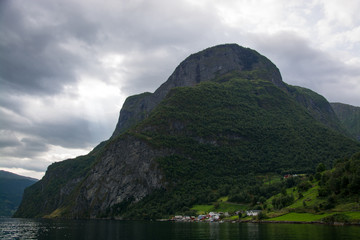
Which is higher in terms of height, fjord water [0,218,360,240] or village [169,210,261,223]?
fjord water [0,218,360,240]

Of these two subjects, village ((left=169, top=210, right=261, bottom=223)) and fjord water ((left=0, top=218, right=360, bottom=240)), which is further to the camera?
village ((left=169, top=210, right=261, bottom=223))

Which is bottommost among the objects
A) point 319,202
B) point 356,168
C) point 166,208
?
point 166,208

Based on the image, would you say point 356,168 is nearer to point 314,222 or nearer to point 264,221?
point 314,222

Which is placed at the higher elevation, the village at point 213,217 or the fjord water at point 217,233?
the fjord water at point 217,233

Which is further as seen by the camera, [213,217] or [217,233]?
[213,217]

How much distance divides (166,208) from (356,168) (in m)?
122

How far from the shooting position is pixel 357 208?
305 ft

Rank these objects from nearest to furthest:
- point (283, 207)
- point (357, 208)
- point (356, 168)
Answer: point (357, 208), point (356, 168), point (283, 207)

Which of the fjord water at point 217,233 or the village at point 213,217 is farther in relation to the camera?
the village at point 213,217

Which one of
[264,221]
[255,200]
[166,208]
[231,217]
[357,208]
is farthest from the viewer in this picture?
[166,208]

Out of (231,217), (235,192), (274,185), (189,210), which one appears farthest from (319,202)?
(189,210)

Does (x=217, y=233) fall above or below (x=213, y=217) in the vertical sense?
above

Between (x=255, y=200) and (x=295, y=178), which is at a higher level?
(x=295, y=178)

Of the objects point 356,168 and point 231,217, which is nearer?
point 356,168
